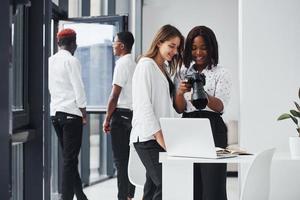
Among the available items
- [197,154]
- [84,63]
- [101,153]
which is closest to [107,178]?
[101,153]

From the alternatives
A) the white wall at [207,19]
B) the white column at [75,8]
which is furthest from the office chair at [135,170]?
the white wall at [207,19]

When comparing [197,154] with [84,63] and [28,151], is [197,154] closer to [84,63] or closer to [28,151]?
[28,151]

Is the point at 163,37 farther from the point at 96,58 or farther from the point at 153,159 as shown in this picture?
the point at 96,58

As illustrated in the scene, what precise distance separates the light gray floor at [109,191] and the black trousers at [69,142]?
0.93m

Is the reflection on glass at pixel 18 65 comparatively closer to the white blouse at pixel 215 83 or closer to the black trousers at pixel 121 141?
the white blouse at pixel 215 83

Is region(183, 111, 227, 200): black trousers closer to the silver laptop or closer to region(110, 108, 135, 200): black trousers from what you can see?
the silver laptop

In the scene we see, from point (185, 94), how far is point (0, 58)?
179 centimetres

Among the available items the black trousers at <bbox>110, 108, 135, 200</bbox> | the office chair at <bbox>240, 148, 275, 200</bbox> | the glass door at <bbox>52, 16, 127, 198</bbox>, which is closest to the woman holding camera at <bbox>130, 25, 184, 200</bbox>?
the office chair at <bbox>240, 148, 275, 200</bbox>

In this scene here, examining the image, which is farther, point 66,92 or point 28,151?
point 66,92

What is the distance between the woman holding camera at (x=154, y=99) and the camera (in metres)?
3.00

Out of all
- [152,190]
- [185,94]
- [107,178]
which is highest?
[185,94]

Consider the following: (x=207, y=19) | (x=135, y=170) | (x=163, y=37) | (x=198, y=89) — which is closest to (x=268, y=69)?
(x=198, y=89)

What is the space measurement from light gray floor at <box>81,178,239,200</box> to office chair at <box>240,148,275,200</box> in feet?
8.63

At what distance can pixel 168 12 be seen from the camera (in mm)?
7672
